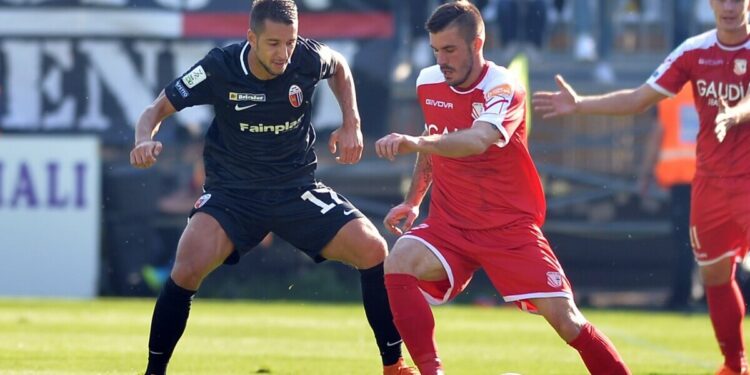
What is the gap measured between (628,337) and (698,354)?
55.2 inches

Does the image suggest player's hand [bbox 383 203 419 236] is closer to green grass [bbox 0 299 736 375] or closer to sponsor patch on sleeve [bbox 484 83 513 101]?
sponsor patch on sleeve [bbox 484 83 513 101]

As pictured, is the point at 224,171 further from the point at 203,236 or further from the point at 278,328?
the point at 278,328

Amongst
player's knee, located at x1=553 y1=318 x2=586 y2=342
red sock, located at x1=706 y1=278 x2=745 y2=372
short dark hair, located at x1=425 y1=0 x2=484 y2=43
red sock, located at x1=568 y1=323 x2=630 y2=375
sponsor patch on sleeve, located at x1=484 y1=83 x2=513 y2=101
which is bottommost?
red sock, located at x1=706 y1=278 x2=745 y2=372

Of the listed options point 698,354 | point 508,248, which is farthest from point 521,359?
point 508,248

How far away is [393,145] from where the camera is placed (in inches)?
256

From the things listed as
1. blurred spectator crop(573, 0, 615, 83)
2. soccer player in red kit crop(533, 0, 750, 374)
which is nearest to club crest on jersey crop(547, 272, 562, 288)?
soccer player in red kit crop(533, 0, 750, 374)

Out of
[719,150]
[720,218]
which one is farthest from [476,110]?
[720,218]

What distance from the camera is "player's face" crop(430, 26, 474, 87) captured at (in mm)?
7121

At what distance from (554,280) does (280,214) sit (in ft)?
5.46

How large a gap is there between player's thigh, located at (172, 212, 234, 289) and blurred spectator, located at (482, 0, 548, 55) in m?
9.48

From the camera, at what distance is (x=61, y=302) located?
15758 mm

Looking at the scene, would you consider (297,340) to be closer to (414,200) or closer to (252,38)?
(414,200)

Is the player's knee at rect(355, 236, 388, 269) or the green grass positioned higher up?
the player's knee at rect(355, 236, 388, 269)

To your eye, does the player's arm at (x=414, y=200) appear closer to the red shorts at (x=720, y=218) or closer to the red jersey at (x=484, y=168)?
the red jersey at (x=484, y=168)
